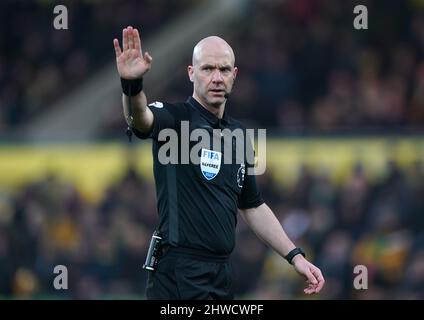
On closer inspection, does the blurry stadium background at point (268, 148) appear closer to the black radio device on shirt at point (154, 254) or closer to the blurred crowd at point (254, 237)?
the blurred crowd at point (254, 237)

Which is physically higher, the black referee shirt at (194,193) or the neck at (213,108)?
the neck at (213,108)

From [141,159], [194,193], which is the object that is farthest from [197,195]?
[141,159]

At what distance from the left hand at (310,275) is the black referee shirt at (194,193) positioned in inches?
18.3

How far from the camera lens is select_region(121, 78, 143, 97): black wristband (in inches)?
275

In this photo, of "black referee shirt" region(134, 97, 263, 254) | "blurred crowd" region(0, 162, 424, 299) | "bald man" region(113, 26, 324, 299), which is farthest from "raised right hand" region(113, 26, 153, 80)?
"blurred crowd" region(0, 162, 424, 299)

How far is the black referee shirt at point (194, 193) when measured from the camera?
7.40 metres

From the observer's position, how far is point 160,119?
24.1 ft

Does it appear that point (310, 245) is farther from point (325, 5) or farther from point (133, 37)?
point (133, 37)

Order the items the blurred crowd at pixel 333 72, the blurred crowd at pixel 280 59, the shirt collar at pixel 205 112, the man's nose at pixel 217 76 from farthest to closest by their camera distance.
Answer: the blurred crowd at pixel 280 59, the blurred crowd at pixel 333 72, the shirt collar at pixel 205 112, the man's nose at pixel 217 76

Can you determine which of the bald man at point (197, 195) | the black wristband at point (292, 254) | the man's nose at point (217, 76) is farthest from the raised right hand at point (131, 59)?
the black wristband at point (292, 254)

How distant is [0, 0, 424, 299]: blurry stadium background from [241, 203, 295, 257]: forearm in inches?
196

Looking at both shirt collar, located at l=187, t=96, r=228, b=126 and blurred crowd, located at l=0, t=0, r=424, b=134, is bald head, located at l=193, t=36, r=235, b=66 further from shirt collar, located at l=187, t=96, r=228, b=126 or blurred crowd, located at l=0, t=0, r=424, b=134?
blurred crowd, located at l=0, t=0, r=424, b=134

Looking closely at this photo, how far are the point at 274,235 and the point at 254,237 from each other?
19.8 ft

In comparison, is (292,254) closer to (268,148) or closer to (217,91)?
(217,91)
